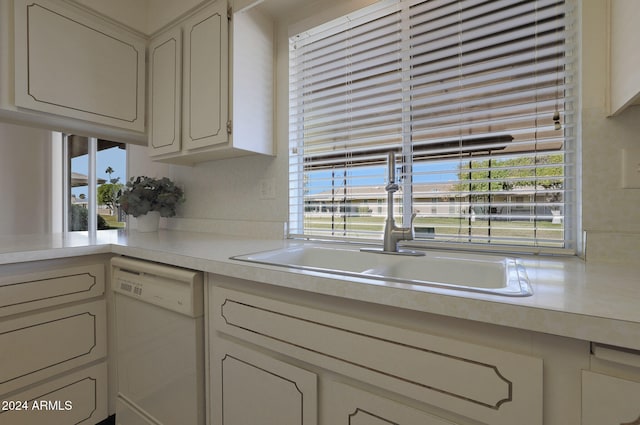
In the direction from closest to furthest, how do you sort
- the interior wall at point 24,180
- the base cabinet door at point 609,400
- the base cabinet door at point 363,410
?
1. the base cabinet door at point 609,400
2. the base cabinet door at point 363,410
3. the interior wall at point 24,180

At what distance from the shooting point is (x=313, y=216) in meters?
1.61

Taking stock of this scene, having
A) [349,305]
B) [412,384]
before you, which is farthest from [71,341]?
[412,384]

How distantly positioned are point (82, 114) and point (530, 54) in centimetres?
209

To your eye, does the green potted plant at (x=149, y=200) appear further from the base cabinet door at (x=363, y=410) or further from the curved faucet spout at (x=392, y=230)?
the base cabinet door at (x=363, y=410)

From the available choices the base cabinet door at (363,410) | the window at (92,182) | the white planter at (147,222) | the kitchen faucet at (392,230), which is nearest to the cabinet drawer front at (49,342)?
the white planter at (147,222)

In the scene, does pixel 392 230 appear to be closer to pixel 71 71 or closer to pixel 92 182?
pixel 71 71

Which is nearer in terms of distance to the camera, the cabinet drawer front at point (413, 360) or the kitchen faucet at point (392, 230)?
the cabinet drawer front at point (413, 360)

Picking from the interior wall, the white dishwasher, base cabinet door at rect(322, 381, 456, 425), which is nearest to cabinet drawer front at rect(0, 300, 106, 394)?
the white dishwasher

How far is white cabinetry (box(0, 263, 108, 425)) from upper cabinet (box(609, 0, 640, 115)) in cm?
204

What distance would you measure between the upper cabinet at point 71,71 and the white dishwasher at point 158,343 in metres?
0.84

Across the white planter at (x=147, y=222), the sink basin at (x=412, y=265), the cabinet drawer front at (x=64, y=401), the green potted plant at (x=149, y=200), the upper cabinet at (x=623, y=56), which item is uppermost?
the upper cabinet at (x=623, y=56)

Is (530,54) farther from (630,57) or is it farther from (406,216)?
(406,216)

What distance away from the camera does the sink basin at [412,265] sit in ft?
2.85

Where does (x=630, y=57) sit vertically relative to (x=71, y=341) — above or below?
above
